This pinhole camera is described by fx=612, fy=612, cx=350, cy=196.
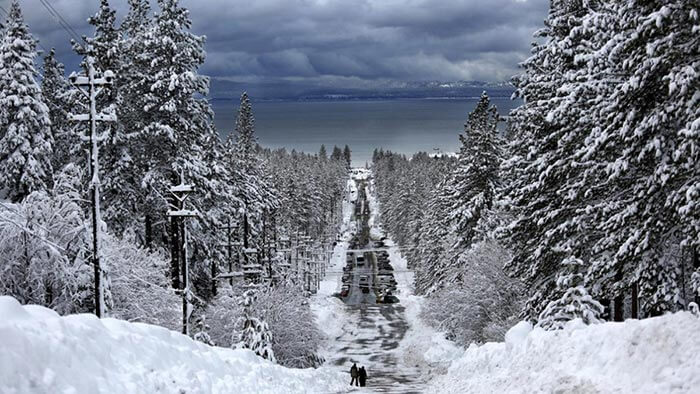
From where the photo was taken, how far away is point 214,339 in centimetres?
3281

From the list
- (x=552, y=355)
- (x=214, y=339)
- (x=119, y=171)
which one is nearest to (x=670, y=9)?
(x=552, y=355)

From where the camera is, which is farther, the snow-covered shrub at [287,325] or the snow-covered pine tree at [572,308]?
the snow-covered shrub at [287,325]

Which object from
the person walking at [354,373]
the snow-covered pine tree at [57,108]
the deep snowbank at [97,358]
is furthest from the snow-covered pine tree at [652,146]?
the snow-covered pine tree at [57,108]

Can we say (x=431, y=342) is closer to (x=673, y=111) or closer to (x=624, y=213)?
(x=624, y=213)

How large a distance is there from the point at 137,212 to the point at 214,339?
320 inches

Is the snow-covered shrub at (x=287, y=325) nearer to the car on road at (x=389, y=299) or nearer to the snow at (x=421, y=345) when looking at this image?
the snow at (x=421, y=345)

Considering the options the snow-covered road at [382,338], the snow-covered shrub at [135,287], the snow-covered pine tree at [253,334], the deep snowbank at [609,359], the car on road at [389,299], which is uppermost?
the deep snowbank at [609,359]

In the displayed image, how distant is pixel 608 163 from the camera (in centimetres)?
1706

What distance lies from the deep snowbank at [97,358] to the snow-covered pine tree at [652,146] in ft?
33.4

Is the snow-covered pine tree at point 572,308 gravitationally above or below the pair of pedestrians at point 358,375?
above

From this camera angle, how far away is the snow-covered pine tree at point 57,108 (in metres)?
39.8

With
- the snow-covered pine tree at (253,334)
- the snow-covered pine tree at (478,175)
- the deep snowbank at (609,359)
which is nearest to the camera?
the deep snowbank at (609,359)

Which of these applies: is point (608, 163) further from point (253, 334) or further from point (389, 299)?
point (389, 299)

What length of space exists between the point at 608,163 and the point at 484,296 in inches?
799
